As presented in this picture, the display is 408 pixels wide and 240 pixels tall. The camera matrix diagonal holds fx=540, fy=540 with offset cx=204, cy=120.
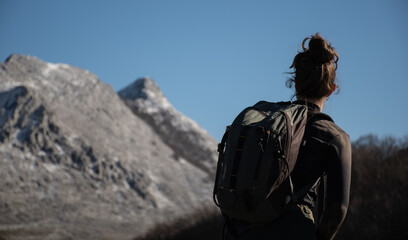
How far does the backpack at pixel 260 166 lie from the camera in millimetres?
2195

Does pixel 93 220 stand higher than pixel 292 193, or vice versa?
pixel 93 220

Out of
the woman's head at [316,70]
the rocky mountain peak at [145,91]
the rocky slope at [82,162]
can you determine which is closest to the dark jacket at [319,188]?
the woman's head at [316,70]

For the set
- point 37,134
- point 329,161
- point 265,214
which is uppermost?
point 37,134

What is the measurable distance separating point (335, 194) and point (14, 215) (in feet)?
120

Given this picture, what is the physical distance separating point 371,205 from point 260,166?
875 inches

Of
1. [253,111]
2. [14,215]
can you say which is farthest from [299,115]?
[14,215]

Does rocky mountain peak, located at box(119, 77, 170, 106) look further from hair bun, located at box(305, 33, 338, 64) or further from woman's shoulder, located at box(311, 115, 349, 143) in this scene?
woman's shoulder, located at box(311, 115, 349, 143)

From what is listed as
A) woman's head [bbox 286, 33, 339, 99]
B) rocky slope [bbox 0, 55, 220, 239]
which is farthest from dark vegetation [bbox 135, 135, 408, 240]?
woman's head [bbox 286, 33, 339, 99]

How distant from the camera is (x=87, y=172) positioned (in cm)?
4338

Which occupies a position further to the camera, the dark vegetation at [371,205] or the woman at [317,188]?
the dark vegetation at [371,205]

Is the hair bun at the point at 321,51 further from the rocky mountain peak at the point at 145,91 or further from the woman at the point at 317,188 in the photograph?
the rocky mountain peak at the point at 145,91

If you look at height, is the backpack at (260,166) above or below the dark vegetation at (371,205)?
below

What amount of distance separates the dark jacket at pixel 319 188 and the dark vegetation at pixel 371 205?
60.7 ft

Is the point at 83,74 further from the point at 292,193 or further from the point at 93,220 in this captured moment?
the point at 292,193
